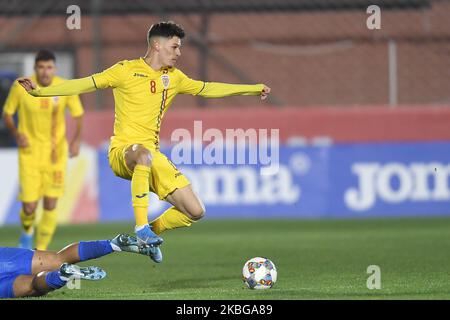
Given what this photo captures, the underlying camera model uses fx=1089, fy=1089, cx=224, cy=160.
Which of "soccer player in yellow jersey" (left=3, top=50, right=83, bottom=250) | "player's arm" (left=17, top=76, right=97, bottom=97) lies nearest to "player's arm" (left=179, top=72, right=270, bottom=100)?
"player's arm" (left=17, top=76, right=97, bottom=97)

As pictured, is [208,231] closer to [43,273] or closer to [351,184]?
[351,184]

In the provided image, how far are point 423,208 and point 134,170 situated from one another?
888cm

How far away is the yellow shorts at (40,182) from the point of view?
1227cm

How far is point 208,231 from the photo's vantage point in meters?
15.7

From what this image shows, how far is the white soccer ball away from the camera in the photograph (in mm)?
8367

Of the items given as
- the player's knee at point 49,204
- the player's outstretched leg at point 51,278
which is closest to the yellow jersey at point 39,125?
the player's knee at point 49,204

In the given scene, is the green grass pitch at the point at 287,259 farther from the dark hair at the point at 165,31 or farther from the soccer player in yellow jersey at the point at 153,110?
the dark hair at the point at 165,31

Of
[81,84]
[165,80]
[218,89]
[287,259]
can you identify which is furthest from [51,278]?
[287,259]

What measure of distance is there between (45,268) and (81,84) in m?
1.75

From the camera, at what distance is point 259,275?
27.4 ft

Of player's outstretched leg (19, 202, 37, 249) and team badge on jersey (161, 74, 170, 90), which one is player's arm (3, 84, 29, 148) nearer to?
player's outstretched leg (19, 202, 37, 249)
